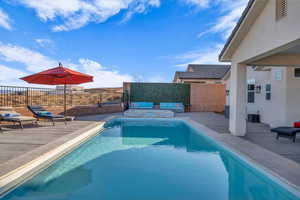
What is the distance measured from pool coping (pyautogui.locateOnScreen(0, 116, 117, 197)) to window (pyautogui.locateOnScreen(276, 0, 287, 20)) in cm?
683

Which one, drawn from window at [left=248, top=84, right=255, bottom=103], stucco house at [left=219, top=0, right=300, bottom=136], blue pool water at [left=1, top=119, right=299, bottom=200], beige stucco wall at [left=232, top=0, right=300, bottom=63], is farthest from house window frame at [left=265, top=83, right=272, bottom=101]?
blue pool water at [left=1, top=119, right=299, bottom=200]

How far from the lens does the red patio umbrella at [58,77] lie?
8430 millimetres

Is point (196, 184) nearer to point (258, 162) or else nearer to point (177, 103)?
point (258, 162)

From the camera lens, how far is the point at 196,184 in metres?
3.84

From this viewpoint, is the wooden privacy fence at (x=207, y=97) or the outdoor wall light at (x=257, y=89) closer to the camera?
the outdoor wall light at (x=257, y=89)

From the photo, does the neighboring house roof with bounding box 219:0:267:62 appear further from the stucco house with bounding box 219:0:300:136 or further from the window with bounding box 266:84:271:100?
the window with bounding box 266:84:271:100

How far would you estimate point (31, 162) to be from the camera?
3955 millimetres

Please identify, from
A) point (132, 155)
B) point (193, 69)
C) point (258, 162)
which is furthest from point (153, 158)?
point (193, 69)

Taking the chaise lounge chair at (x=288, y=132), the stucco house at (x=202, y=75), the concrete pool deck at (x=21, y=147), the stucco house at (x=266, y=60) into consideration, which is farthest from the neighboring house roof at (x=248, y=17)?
the stucco house at (x=202, y=75)

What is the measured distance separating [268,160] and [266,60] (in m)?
4.04

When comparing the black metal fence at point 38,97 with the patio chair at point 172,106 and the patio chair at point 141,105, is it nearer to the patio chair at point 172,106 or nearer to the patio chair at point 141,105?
the patio chair at point 141,105

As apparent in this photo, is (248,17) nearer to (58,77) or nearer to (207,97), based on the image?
(58,77)

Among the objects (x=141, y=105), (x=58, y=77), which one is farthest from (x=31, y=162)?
(x=141, y=105)

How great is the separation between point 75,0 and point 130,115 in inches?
312
